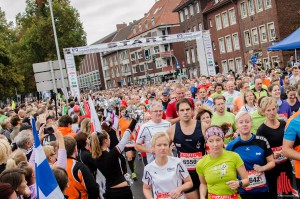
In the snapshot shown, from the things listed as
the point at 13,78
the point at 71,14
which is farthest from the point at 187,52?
the point at 13,78

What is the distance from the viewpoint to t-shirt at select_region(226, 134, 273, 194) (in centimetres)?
532

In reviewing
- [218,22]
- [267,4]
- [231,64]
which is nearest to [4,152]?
[267,4]

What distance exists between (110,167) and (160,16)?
68.5m

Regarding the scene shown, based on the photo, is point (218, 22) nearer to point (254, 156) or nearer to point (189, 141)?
point (189, 141)

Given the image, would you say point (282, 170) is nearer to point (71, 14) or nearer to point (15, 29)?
point (71, 14)

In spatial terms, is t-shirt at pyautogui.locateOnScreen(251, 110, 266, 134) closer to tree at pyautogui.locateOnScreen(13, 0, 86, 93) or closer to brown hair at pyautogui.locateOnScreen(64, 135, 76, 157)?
brown hair at pyautogui.locateOnScreen(64, 135, 76, 157)

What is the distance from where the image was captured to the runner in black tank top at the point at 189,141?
605cm

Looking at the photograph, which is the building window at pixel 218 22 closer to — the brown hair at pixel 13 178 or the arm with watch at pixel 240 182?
the arm with watch at pixel 240 182

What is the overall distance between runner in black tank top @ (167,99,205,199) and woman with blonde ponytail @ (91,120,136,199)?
959mm

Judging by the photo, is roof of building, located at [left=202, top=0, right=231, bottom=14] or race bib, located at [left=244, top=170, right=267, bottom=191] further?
roof of building, located at [left=202, top=0, right=231, bottom=14]

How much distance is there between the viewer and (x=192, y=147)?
608 cm

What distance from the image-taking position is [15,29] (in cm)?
6506

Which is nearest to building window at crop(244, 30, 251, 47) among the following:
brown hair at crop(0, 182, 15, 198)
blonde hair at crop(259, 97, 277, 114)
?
blonde hair at crop(259, 97, 277, 114)

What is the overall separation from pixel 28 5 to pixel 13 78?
47.5ft
